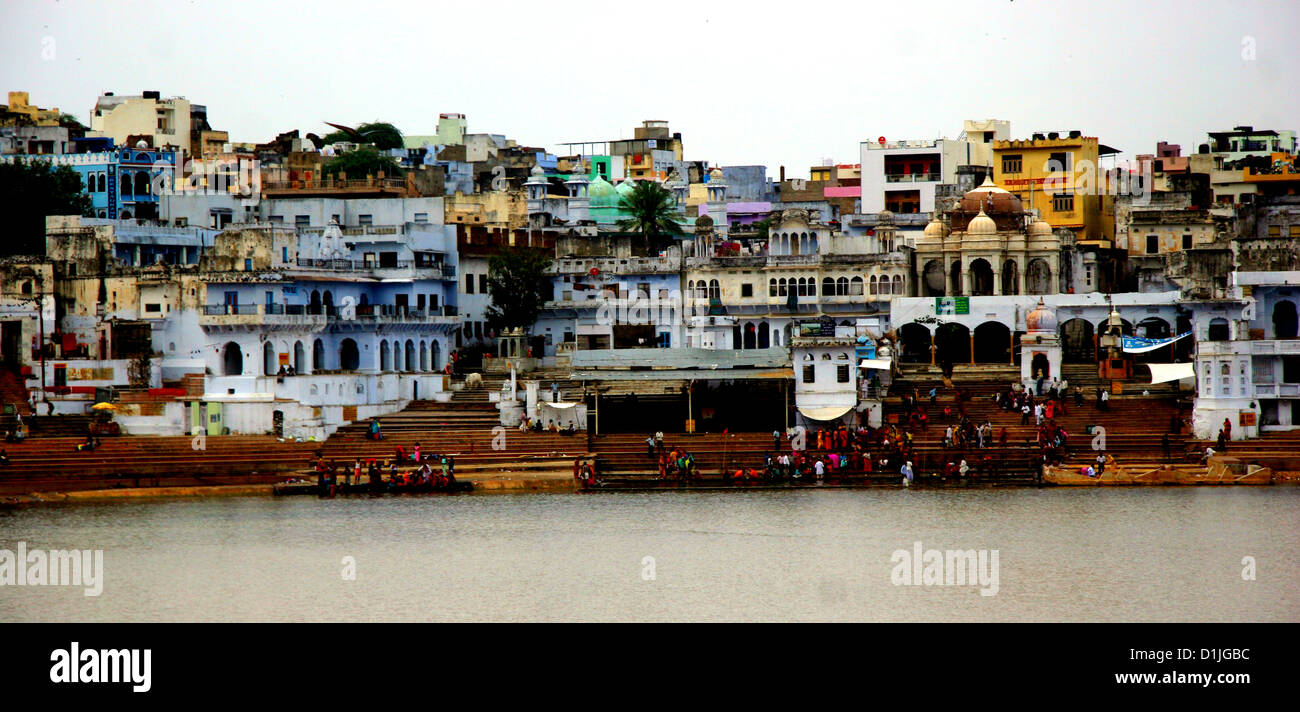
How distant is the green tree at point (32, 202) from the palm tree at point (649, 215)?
66.5 ft

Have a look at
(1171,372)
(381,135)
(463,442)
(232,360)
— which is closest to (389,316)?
(232,360)

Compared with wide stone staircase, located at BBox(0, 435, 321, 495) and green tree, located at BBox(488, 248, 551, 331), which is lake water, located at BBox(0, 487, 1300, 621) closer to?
wide stone staircase, located at BBox(0, 435, 321, 495)

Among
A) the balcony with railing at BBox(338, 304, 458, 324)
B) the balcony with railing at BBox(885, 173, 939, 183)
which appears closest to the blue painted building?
the balcony with railing at BBox(338, 304, 458, 324)

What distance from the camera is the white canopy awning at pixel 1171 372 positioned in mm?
49938

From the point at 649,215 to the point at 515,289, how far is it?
26.6ft

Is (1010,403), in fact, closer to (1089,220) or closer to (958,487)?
(958,487)

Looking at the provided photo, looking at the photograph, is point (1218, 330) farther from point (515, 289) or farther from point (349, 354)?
point (349, 354)

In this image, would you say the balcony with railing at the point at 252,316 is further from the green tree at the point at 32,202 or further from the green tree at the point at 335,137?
the green tree at the point at 335,137

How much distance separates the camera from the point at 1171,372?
165 ft

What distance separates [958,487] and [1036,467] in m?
2.16

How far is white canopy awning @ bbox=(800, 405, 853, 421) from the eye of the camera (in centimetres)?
4903

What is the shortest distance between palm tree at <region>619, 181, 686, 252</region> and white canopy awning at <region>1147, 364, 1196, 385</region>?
20.8 m

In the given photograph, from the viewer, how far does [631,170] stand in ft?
316
